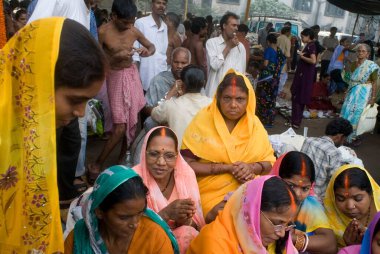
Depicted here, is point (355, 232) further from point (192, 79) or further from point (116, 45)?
point (116, 45)

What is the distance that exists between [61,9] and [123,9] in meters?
0.84

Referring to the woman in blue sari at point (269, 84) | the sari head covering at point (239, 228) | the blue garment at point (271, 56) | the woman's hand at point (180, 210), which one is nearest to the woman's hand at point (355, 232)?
the sari head covering at point (239, 228)

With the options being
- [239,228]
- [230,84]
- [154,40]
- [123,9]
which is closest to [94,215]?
[239,228]

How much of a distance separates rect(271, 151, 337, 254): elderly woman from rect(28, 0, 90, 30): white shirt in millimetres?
1965

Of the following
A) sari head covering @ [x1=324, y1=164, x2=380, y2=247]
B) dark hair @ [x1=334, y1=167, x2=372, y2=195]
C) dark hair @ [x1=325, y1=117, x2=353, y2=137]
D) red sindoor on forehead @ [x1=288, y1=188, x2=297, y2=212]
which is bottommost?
sari head covering @ [x1=324, y1=164, x2=380, y2=247]

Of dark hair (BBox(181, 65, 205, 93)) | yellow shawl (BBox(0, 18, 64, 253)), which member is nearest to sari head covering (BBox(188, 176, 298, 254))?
yellow shawl (BBox(0, 18, 64, 253))

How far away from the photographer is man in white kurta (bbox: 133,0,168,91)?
5.30 metres

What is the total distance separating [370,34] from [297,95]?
23.0 feet

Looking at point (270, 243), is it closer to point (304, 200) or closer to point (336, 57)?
point (304, 200)

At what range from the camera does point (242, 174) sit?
3051mm

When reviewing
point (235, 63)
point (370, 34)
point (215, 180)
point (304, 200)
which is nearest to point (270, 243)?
point (304, 200)

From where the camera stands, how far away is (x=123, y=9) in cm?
392

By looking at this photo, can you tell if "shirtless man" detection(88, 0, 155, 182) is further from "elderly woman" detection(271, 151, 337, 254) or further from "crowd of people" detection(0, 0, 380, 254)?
"elderly woman" detection(271, 151, 337, 254)

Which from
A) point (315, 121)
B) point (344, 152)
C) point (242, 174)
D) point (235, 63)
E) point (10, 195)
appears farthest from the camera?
point (315, 121)
